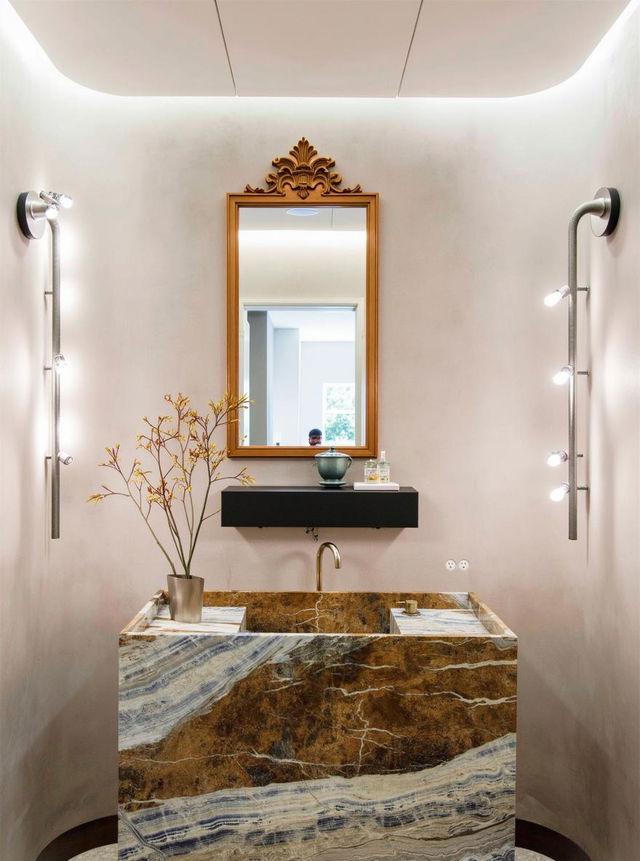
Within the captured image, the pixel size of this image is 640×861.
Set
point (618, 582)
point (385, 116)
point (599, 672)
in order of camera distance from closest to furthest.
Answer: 1. point (618, 582)
2. point (599, 672)
3. point (385, 116)

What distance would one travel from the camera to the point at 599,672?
2297 millimetres

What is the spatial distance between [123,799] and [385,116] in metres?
2.41

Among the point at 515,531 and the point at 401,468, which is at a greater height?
the point at 401,468

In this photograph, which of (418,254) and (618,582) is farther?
(418,254)

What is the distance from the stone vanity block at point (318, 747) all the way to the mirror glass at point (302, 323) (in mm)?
931

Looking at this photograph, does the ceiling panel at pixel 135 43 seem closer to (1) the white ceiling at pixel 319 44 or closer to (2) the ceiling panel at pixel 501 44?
→ (1) the white ceiling at pixel 319 44

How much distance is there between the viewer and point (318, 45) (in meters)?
2.23

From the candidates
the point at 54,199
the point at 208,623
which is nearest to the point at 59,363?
the point at 54,199

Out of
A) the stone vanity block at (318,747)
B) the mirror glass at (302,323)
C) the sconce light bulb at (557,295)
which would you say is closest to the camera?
the stone vanity block at (318,747)

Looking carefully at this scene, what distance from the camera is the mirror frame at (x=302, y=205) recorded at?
8.44ft

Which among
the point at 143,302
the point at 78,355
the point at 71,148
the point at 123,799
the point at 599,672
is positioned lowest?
the point at 123,799

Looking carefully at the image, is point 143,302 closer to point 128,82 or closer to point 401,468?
point 128,82

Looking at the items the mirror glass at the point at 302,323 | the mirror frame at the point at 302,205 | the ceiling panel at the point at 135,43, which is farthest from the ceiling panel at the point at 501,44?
the ceiling panel at the point at 135,43

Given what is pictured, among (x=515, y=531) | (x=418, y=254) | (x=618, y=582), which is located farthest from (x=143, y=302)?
(x=618, y=582)
